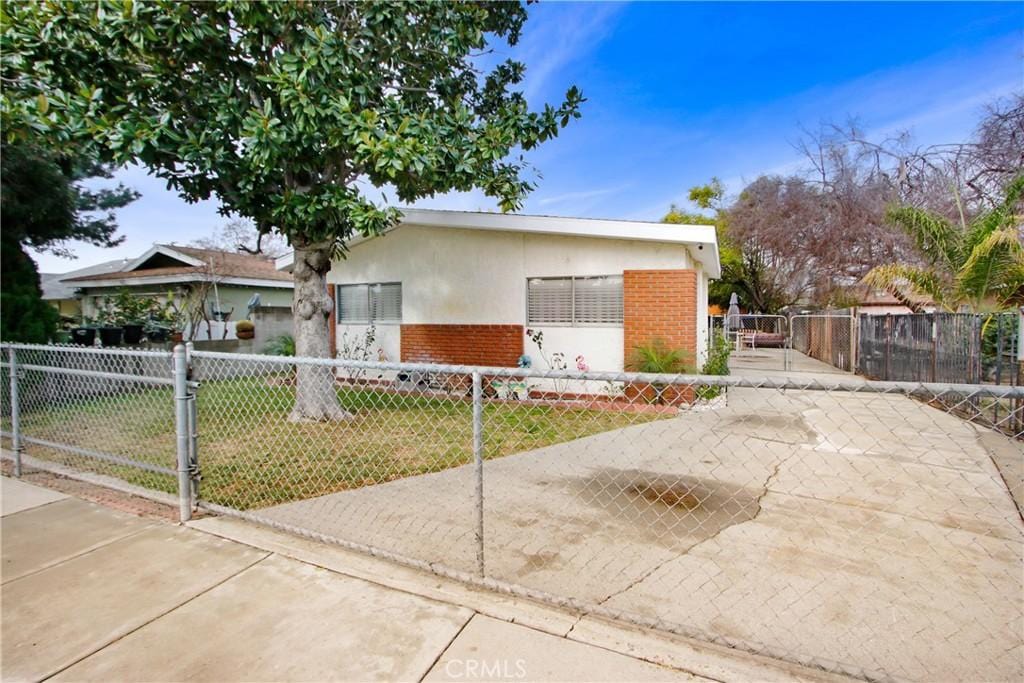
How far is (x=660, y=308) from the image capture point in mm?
8398

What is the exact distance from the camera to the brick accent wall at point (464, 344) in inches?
378

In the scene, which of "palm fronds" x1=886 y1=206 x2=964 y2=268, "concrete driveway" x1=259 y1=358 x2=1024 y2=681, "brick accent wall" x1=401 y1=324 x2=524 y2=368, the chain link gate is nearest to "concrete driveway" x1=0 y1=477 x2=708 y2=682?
"concrete driveway" x1=259 y1=358 x2=1024 y2=681

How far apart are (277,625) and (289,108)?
5791mm

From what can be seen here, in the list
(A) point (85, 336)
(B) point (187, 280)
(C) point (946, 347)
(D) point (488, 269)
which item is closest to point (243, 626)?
(D) point (488, 269)

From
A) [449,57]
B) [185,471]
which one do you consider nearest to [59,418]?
[185,471]

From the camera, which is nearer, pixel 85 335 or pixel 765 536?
Answer: pixel 765 536

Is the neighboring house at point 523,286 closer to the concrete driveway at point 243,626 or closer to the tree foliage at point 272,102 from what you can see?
the tree foliage at point 272,102

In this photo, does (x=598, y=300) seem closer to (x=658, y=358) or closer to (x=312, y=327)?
(x=658, y=358)

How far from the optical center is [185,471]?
3.60 meters

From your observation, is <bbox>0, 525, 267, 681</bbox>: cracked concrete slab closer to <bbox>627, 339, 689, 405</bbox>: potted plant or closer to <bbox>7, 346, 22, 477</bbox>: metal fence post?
<bbox>7, 346, 22, 477</bbox>: metal fence post

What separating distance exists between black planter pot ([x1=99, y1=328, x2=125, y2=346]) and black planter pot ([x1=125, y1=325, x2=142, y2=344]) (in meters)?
0.17

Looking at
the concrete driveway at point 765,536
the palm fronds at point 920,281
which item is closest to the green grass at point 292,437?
the concrete driveway at point 765,536

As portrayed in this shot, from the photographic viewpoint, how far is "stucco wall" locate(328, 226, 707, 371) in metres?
8.83

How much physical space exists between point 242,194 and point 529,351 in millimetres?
5289
